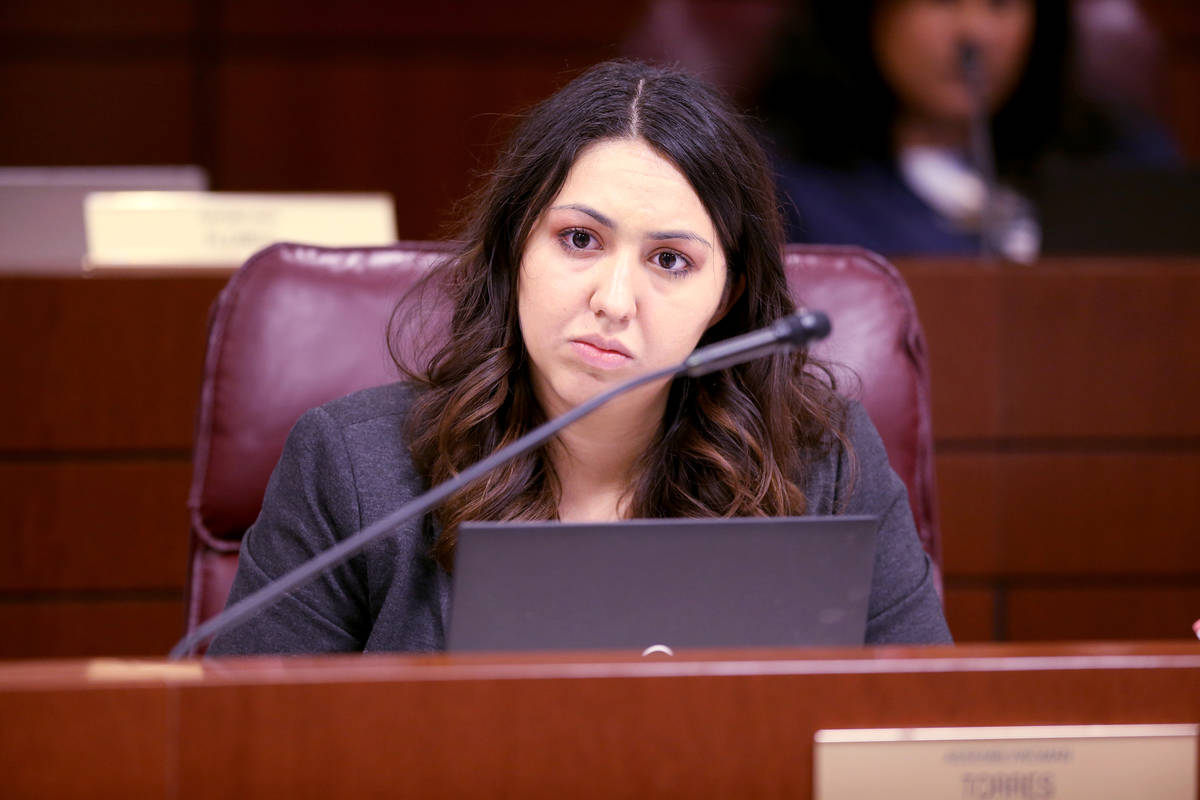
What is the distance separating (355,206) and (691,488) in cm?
96

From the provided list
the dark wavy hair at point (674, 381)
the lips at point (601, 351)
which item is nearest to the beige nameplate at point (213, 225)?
the dark wavy hair at point (674, 381)

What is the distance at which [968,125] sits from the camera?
2342 mm

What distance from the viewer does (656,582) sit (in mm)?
820

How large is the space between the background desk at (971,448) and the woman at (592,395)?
0.70m

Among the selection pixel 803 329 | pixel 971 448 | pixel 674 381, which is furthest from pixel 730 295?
pixel 971 448

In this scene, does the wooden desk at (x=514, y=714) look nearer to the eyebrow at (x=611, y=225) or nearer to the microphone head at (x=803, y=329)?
the microphone head at (x=803, y=329)

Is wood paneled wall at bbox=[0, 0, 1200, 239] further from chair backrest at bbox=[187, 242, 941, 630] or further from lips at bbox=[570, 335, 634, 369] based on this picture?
lips at bbox=[570, 335, 634, 369]

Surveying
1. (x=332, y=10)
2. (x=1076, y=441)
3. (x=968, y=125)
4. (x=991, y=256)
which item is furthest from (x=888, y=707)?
(x=332, y=10)

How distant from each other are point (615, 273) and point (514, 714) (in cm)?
49

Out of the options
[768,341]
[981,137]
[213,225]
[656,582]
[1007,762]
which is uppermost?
[981,137]

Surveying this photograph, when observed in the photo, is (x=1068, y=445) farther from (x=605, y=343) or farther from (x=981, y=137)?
(x=605, y=343)

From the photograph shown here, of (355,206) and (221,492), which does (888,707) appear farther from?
(355,206)

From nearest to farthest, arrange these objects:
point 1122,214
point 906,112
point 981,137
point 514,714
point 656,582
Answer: point 514,714
point 656,582
point 1122,214
point 981,137
point 906,112

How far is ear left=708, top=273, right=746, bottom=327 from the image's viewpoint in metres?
1.21
